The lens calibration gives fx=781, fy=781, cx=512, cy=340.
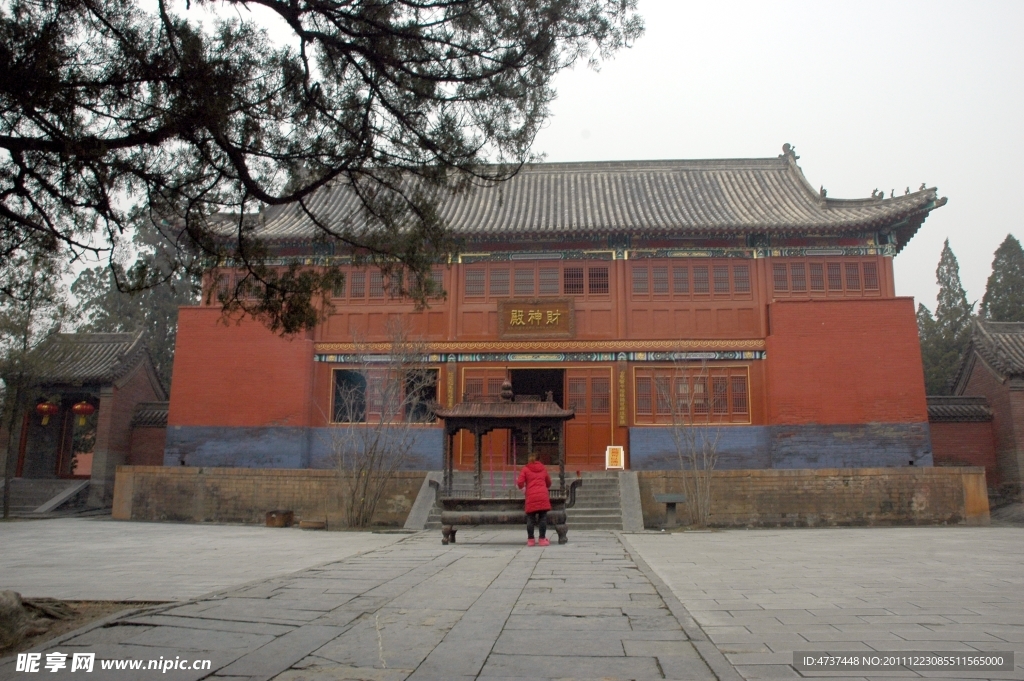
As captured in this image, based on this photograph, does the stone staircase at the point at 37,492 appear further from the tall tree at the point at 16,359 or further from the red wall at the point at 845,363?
the red wall at the point at 845,363

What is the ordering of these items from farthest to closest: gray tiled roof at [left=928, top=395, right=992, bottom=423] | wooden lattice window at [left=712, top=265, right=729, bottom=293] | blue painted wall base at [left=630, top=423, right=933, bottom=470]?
wooden lattice window at [left=712, top=265, right=729, bottom=293]
gray tiled roof at [left=928, top=395, right=992, bottom=423]
blue painted wall base at [left=630, top=423, right=933, bottom=470]

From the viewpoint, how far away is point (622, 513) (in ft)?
46.7

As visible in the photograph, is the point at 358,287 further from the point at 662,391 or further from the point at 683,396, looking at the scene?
the point at 683,396

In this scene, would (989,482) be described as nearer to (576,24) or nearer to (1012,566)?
(1012,566)

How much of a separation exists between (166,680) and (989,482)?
64.7 ft

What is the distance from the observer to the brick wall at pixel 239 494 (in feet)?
51.4

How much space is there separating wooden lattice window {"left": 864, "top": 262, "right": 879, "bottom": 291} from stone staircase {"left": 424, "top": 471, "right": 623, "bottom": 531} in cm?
793

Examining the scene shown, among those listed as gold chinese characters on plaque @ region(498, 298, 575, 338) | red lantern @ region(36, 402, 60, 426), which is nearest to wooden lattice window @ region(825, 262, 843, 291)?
gold chinese characters on plaque @ region(498, 298, 575, 338)

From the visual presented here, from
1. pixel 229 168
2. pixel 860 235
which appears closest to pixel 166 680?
pixel 229 168

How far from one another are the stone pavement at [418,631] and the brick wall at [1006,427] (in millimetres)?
15116

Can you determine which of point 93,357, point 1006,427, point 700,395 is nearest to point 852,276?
point 700,395

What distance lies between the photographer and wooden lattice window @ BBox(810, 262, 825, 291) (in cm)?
1866

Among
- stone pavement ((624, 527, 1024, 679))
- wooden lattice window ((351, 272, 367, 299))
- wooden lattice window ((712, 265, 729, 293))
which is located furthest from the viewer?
wooden lattice window ((351, 272, 367, 299))

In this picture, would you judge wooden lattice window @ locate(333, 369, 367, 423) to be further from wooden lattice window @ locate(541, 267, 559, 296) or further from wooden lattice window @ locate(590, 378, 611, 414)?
wooden lattice window @ locate(590, 378, 611, 414)
